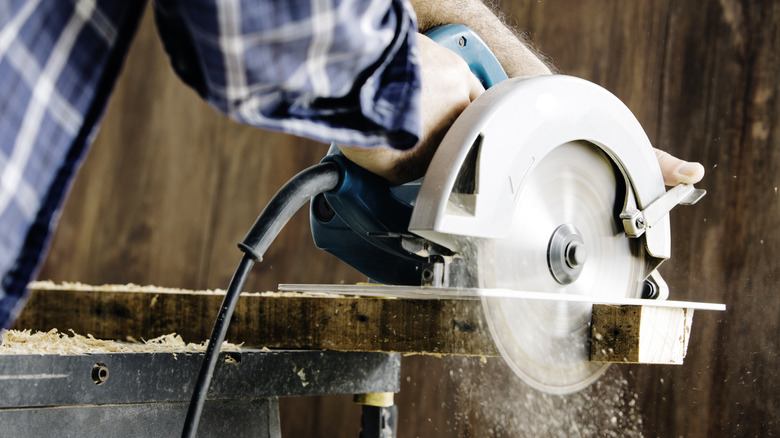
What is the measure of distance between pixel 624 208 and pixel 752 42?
2.44 ft

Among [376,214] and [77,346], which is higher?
[376,214]

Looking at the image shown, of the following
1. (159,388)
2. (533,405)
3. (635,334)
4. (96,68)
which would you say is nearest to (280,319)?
(159,388)

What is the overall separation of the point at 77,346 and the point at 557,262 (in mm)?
692

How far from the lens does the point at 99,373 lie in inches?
36.0

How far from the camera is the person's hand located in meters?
0.84

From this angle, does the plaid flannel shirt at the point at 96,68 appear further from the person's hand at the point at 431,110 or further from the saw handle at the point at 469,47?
the saw handle at the point at 469,47

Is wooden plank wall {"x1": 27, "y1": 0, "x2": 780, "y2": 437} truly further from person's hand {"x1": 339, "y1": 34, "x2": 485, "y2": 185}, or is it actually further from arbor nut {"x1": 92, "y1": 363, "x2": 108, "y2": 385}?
arbor nut {"x1": 92, "y1": 363, "x2": 108, "y2": 385}

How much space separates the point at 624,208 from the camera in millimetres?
1131

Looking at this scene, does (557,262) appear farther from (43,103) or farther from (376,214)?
(43,103)

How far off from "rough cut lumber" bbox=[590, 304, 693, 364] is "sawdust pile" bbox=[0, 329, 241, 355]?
21.4 inches

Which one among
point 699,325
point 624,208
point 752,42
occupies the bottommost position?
point 699,325

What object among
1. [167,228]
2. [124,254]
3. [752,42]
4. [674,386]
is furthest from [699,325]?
[124,254]

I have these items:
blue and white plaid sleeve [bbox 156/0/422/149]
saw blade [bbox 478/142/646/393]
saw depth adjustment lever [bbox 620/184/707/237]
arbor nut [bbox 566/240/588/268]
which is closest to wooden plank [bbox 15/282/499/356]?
saw blade [bbox 478/142/646/393]

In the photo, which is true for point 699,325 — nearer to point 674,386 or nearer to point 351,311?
point 674,386
